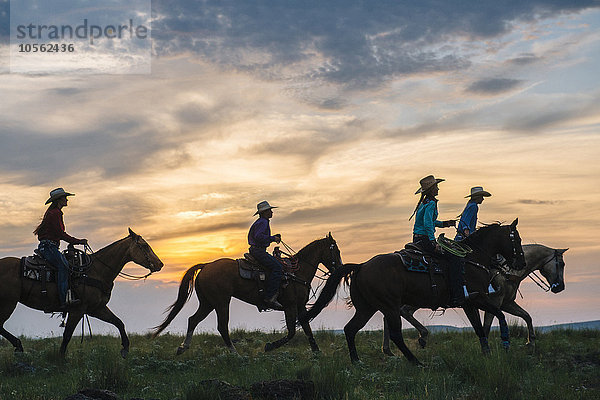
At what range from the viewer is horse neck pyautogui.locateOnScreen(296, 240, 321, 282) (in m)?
16.8

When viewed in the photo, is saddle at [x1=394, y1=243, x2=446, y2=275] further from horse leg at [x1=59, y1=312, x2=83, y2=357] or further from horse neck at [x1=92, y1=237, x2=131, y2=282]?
horse leg at [x1=59, y1=312, x2=83, y2=357]

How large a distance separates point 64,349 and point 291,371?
571 cm

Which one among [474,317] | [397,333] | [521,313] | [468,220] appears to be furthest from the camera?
[521,313]

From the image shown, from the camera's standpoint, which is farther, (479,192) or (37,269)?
(479,192)

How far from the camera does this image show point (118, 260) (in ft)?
52.3

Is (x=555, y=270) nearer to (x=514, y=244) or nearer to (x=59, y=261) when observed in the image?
(x=514, y=244)

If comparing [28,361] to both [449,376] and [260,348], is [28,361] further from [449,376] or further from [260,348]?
[449,376]

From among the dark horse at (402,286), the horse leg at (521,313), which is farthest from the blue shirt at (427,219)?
the horse leg at (521,313)

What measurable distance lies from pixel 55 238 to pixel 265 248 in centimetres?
483

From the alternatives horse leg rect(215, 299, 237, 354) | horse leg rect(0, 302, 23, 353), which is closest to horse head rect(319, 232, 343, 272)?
horse leg rect(215, 299, 237, 354)

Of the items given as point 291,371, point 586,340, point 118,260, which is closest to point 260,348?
point 118,260

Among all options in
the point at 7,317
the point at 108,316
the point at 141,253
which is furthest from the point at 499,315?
the point at 7,317

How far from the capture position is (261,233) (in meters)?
16.1

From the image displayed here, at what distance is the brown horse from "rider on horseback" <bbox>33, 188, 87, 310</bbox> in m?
0.25
